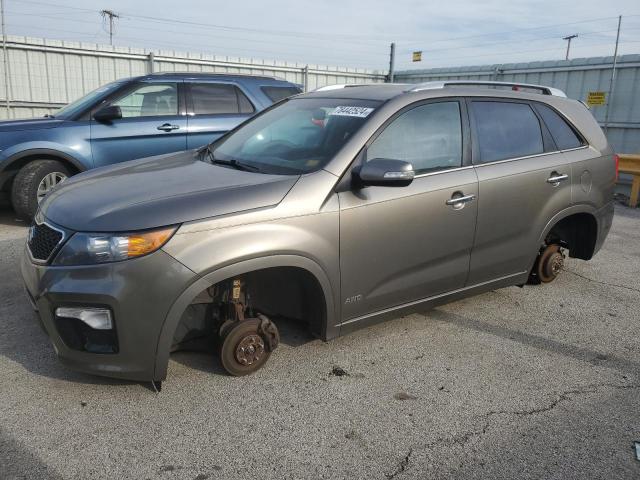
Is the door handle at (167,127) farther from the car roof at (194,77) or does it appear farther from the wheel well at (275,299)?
the wheel well at (275,299)

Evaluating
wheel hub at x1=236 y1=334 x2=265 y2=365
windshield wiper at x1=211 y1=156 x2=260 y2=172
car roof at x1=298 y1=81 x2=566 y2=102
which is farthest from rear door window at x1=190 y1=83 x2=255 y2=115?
wheel hub at x1=236 y1=334 x2=265 y2=365

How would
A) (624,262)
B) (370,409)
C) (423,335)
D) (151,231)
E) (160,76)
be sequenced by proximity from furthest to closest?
(160,76) < (624,262) < (423,335) < (370,409) < (151,231)

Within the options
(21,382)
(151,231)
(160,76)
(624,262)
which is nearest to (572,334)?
(624,262)

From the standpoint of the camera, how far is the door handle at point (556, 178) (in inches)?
166

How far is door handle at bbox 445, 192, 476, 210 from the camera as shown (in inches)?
142

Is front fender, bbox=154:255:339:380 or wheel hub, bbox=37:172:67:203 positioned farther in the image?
wheel hub, bbox=37:172:67:203

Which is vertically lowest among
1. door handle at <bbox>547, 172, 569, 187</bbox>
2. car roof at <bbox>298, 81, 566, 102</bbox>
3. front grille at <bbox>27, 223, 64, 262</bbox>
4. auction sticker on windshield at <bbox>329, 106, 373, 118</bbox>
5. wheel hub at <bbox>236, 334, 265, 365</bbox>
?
wheel hub at <bbox>236, 334, 265, 365</bbox>

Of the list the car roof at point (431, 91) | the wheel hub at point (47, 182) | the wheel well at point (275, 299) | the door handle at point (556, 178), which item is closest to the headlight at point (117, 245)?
the wheel well at point (275, 299)

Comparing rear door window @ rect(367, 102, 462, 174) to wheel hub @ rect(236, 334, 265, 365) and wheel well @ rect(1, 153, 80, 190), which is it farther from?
wheel well @ rect(1, 153, 80, 190)

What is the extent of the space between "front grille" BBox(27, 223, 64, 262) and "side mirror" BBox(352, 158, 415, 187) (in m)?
1.63

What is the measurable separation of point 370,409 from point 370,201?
A: 3.85 feet

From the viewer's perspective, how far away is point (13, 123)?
20.8ft

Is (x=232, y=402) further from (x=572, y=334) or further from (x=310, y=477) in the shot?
(x=572, y=334)

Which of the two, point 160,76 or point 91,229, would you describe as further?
point 160,76
